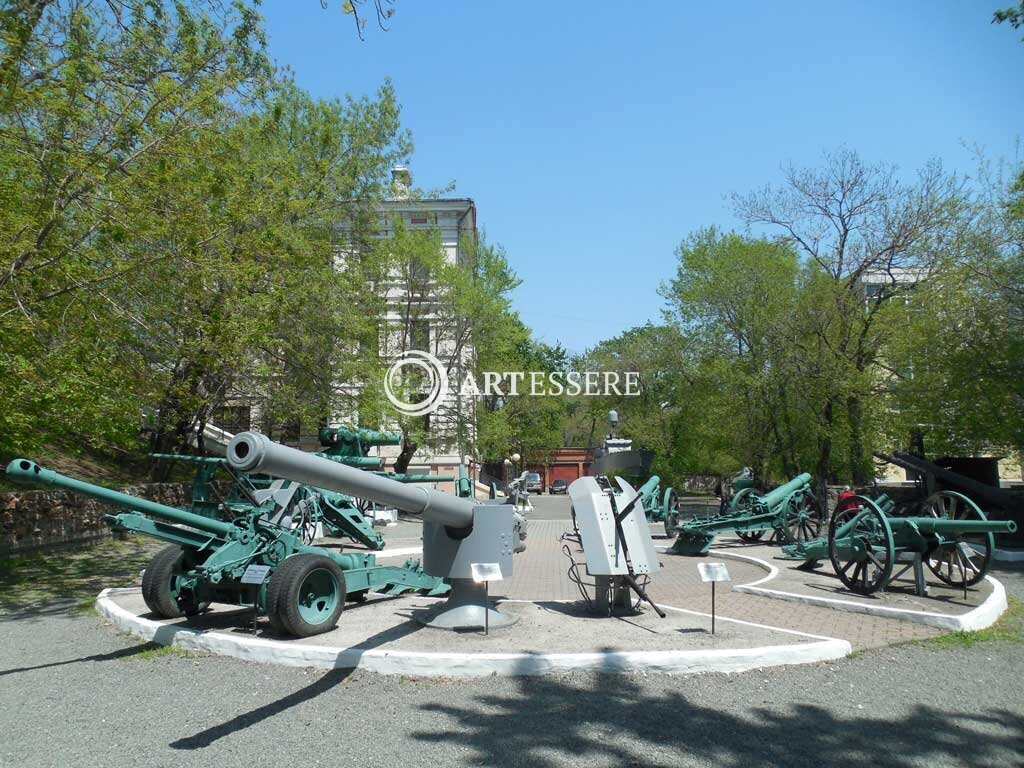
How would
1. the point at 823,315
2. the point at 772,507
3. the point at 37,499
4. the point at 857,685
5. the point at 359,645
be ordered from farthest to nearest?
the point at 823,315
the point at 772,507
the point at 37,499
the point at 359,645
the point at 857,685

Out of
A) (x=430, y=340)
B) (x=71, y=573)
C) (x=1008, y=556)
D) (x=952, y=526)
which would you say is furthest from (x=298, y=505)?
(x=430, y=340)

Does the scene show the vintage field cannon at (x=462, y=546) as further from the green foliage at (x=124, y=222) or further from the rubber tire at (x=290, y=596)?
the green foliage at (x=124, y=222)

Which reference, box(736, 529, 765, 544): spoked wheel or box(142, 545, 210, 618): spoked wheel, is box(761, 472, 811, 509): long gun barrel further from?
box(142, 545, 210, 618): spoked wheel

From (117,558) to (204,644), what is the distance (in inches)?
323

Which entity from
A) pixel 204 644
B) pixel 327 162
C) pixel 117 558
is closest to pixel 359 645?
pixel 204 644

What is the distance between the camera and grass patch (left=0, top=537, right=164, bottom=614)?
10.5 metres

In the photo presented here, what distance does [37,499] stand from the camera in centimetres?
1415

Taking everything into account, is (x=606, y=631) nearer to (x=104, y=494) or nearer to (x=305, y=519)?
(x=104, y=494)

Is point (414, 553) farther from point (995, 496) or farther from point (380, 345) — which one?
point (380, 345)

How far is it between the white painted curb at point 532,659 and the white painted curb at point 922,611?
1.76 m

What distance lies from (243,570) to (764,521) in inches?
432

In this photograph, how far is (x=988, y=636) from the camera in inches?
309

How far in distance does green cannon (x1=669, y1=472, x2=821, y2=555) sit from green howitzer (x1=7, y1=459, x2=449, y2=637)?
8142 millimetres

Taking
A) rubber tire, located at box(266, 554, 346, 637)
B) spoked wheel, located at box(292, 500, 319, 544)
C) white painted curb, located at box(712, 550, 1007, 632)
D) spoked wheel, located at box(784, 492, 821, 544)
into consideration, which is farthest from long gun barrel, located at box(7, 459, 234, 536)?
spoked wheel, located at box(784, 492, 821, 544)
